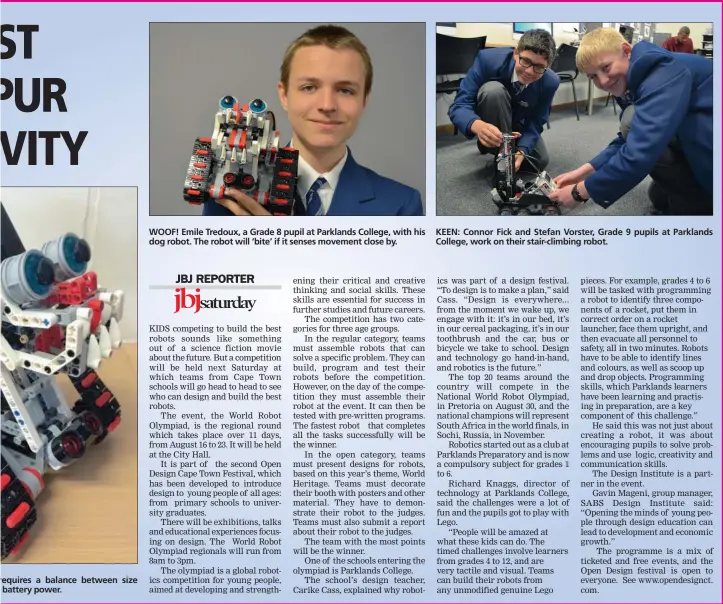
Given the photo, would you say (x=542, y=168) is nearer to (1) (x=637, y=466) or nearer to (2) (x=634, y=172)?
(2) (x=634, y=172)

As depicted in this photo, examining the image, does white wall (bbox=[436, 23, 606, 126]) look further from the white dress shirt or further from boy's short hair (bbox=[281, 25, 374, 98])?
the white dress shirt

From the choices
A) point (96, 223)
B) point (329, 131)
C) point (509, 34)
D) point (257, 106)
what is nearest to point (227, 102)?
point (257, 106)

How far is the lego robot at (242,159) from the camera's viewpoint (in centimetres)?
207

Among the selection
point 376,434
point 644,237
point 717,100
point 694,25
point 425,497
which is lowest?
point 425,497

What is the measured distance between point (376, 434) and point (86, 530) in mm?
966

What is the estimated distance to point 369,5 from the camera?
212 centimetres

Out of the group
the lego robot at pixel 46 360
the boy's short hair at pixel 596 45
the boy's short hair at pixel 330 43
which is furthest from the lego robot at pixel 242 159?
the boy's short hair at pixel 596 45

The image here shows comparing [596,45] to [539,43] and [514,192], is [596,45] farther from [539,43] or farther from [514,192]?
[514,192]

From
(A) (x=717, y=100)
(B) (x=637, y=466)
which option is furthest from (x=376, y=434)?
(A) (x=717, y=100)

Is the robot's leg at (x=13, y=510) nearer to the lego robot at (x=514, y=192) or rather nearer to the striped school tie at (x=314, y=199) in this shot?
the striped school tie at (x=314, y=199)

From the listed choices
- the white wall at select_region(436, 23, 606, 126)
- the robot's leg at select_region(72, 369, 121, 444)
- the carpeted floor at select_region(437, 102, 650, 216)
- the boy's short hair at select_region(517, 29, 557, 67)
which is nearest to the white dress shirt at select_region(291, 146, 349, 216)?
the carpeted floor at select_region(437, 102, 650, 216)

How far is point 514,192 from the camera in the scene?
7.06 ft

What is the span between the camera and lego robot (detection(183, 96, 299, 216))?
6.81 ft

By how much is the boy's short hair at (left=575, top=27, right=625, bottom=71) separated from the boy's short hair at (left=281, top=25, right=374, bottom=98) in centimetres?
64
